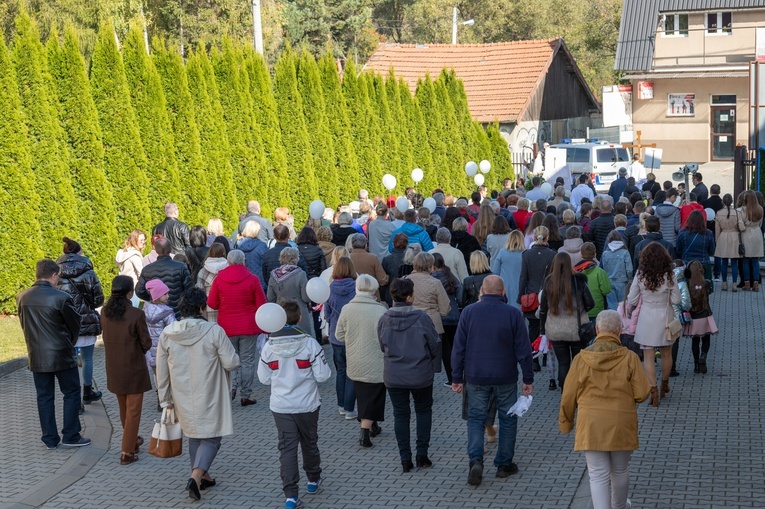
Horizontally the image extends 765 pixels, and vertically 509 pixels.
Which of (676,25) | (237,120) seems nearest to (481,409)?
(237,120)

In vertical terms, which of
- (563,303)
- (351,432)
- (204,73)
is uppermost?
(204,73)

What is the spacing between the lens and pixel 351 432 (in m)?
10.4

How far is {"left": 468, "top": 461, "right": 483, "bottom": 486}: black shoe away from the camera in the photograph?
27.7 feet

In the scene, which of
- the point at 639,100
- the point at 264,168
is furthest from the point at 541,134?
the point at 264,168

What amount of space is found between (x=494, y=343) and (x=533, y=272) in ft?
11.7

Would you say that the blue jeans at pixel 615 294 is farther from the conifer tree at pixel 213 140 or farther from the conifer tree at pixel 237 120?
the conifer tree at pixel 237 120

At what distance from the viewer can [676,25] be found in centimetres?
4606

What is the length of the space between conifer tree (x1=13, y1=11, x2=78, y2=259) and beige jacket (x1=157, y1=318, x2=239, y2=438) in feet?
28.5

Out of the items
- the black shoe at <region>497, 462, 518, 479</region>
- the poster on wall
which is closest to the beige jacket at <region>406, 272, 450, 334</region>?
the black shoe at <region>497, 462, 518, 479</region>

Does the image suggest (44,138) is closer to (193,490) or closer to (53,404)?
(53,404)

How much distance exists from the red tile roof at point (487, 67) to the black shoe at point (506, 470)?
102 feet

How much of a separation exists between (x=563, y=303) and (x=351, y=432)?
8.38 feet

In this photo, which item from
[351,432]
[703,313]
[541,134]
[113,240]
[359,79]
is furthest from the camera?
[541,134]

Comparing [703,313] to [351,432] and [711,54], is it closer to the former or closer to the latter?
[351,432]
